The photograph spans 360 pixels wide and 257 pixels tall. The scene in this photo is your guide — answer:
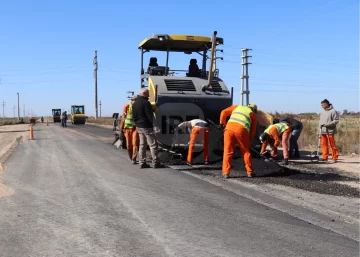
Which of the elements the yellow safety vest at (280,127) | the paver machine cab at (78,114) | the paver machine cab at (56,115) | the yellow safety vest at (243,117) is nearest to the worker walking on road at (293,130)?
the yellow safety vest at (280,127)

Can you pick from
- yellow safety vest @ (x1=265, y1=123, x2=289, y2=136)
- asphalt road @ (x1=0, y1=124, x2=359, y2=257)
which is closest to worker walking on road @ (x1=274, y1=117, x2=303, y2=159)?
yellow safety vest @ (x1=265, y1=123, x2=289, y2=136)

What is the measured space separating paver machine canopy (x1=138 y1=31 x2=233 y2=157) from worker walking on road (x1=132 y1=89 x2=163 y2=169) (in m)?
0.85

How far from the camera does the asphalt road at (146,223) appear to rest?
3959 mm

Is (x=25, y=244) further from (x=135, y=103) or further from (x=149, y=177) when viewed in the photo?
(x=135, y=103)

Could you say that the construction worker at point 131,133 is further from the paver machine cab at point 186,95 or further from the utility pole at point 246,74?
the utility pole at point 246,74

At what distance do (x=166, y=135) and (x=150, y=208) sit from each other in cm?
519

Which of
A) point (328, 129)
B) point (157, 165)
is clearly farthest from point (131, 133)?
point (328, 129)

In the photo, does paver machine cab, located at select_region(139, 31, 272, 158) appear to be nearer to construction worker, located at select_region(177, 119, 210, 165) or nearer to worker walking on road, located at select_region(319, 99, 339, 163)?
construction worker, located at select_region(177, 119, 210, 165)

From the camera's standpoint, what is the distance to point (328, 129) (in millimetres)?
11188

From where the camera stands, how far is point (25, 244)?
4070 mm

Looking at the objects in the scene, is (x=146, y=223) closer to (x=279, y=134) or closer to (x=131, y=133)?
(x=131, y=133)

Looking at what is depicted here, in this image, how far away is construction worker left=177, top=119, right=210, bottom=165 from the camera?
387 inches

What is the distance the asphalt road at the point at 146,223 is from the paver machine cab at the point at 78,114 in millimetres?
47735

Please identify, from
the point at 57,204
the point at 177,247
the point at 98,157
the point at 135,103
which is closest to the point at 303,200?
the point at 177,247
